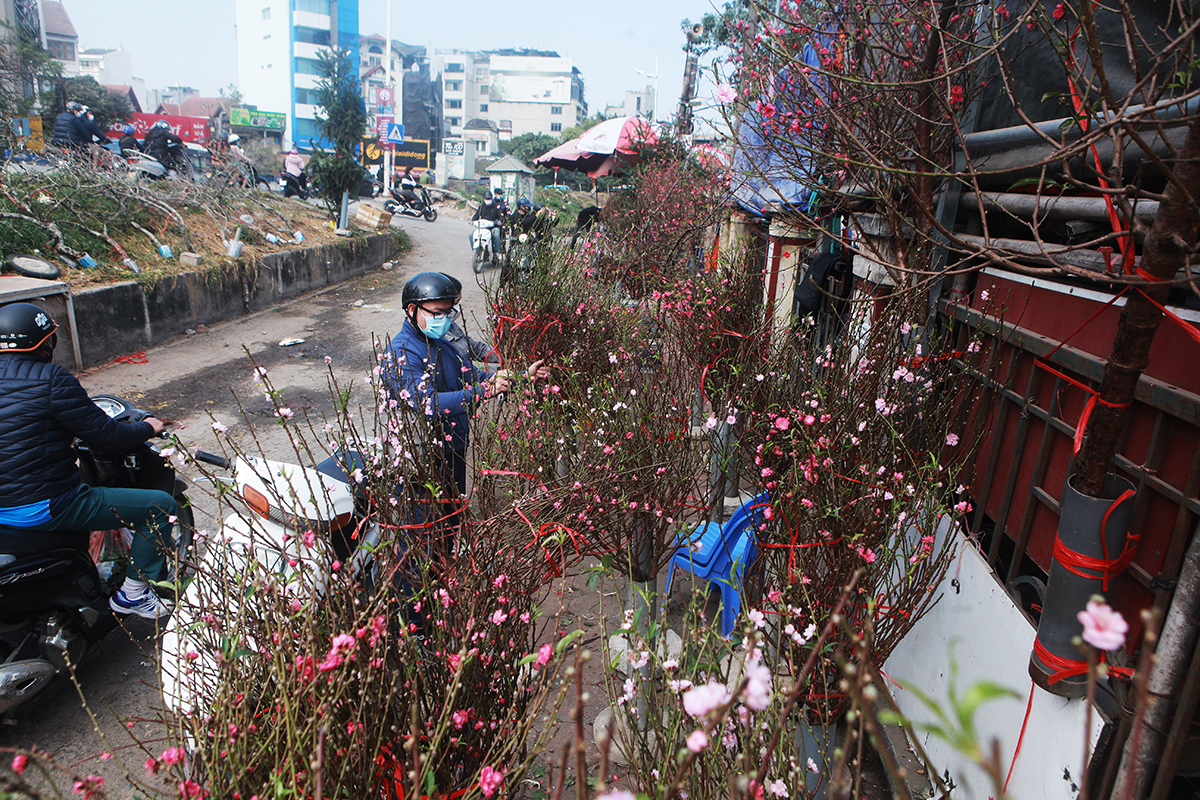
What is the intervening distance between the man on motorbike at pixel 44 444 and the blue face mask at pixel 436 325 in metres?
1.51

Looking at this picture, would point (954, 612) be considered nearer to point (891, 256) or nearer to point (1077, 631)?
point (1077, 631)

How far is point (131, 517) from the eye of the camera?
3.25m

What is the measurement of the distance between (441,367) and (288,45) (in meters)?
71.1

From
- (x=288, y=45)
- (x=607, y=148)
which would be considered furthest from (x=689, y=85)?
(x=288, y=45)

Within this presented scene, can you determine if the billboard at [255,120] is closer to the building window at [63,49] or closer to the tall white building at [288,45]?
the tall white building at [288,45]

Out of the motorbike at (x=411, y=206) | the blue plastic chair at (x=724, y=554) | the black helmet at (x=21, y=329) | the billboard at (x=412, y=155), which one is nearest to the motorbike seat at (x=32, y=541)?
the black helmet at (x=21, y=329)

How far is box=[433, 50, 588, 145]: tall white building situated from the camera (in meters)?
86.4

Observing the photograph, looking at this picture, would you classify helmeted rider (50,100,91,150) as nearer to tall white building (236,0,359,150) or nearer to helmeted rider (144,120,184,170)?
helmeted rider (144,120,184,170)

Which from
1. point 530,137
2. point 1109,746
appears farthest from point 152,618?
point 530,137

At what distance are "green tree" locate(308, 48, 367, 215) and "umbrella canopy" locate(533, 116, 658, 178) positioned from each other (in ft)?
13.5

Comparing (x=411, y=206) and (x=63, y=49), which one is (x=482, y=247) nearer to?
(x=411, y=206)

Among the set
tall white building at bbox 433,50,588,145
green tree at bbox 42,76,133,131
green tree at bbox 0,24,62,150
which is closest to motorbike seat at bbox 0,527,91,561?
green tree at bbox 0,24,62,150

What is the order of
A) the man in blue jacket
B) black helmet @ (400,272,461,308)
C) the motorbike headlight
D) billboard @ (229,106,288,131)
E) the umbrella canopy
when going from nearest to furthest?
the motorbike headlight
the man in blue jacket
black helmet @ (400,272,461,308)
the umbrella canopy
billboard @ (229,106,288,131)

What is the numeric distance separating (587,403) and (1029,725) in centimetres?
238
